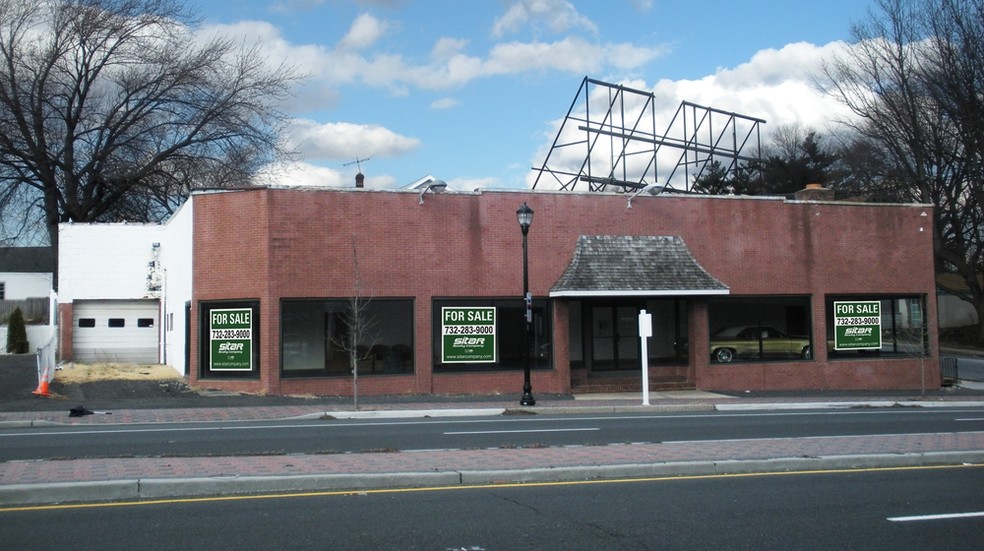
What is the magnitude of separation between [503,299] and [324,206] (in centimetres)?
563

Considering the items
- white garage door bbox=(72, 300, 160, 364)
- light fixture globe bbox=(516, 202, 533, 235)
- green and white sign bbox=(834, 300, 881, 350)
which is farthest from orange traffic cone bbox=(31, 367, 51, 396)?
green and white sign bbox=(834, 300, 881, 350)

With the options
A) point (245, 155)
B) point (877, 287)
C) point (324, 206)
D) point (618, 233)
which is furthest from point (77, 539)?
point (245, 155)

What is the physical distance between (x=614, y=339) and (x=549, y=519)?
18341 mm

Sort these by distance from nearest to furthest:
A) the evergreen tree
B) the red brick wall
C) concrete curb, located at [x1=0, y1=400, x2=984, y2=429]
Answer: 1. concrete curb, located at [x1=0, y1=400, x2=984, y2=429]
2. the red brick wall
3. the evergreen tree

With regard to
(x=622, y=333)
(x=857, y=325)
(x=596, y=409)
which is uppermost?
(x=857, y=325)

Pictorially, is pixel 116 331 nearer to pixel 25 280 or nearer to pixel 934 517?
pixel 934 517

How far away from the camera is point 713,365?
2572 cm

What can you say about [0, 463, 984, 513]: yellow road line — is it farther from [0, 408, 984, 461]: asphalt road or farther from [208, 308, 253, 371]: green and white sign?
[208, 308, 253, 371]: green and white sign

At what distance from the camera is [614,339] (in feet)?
86.5

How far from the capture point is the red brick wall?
907 inches

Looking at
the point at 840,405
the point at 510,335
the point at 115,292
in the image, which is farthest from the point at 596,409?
the point at 115,292

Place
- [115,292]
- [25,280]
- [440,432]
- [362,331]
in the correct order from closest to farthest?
1. [440,432]
2. [362,331]
3. [115,292]
4. [25,280]

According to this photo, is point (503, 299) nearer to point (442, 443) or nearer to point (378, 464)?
point (442, 443)

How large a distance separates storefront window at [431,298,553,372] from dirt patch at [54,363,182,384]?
26.8ft
